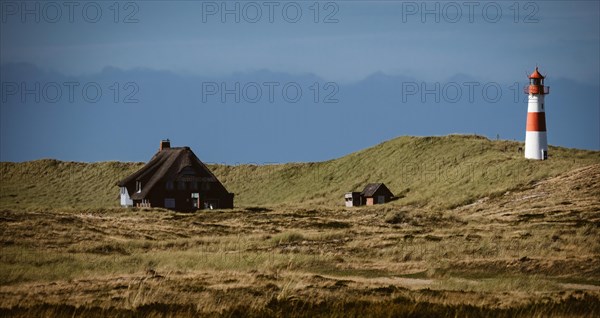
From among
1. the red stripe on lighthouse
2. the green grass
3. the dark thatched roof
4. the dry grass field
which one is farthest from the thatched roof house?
the red stripe on lighthouse

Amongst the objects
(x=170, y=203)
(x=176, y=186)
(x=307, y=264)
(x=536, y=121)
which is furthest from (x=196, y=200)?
(x=307, y=264)

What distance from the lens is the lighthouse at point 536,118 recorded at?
3593 inches

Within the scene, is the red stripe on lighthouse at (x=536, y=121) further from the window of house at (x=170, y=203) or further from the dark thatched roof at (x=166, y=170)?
the window of house at (x=170, y=203)

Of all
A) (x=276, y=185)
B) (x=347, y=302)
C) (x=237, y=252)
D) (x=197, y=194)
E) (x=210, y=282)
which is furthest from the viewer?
(x=276, y=185)

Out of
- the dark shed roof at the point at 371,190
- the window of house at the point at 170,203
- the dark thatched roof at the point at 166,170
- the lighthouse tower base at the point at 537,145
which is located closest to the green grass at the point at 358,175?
the lighthouse tower base at the point at 537,145

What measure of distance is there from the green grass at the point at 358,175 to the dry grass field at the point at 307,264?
19832 millimetres

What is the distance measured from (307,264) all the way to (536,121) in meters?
61.7

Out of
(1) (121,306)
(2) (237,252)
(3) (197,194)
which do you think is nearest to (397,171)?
(3) (197,194)

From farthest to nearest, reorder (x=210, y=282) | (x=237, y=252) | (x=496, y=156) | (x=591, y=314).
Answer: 1. (x=496, y=156)
2. (x=237, y=252)
3. (x=210, y=282)
4. (x=591, y=314)

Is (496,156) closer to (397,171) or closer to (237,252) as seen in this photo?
(397,171)

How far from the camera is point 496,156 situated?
106m

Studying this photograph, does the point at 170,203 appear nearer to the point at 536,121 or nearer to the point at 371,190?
the point at 371,190

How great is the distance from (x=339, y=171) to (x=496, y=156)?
25471 mm

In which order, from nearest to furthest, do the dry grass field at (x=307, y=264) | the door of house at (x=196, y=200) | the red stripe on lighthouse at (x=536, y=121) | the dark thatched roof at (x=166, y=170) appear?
1. the dry grass field at (x=307, y=264)
2. the dark thatched roof at (x=166, y=170)
3. the door of house at (x=196, y=200)
4. the red stripe on lighthouse at (x=536, y=121)
